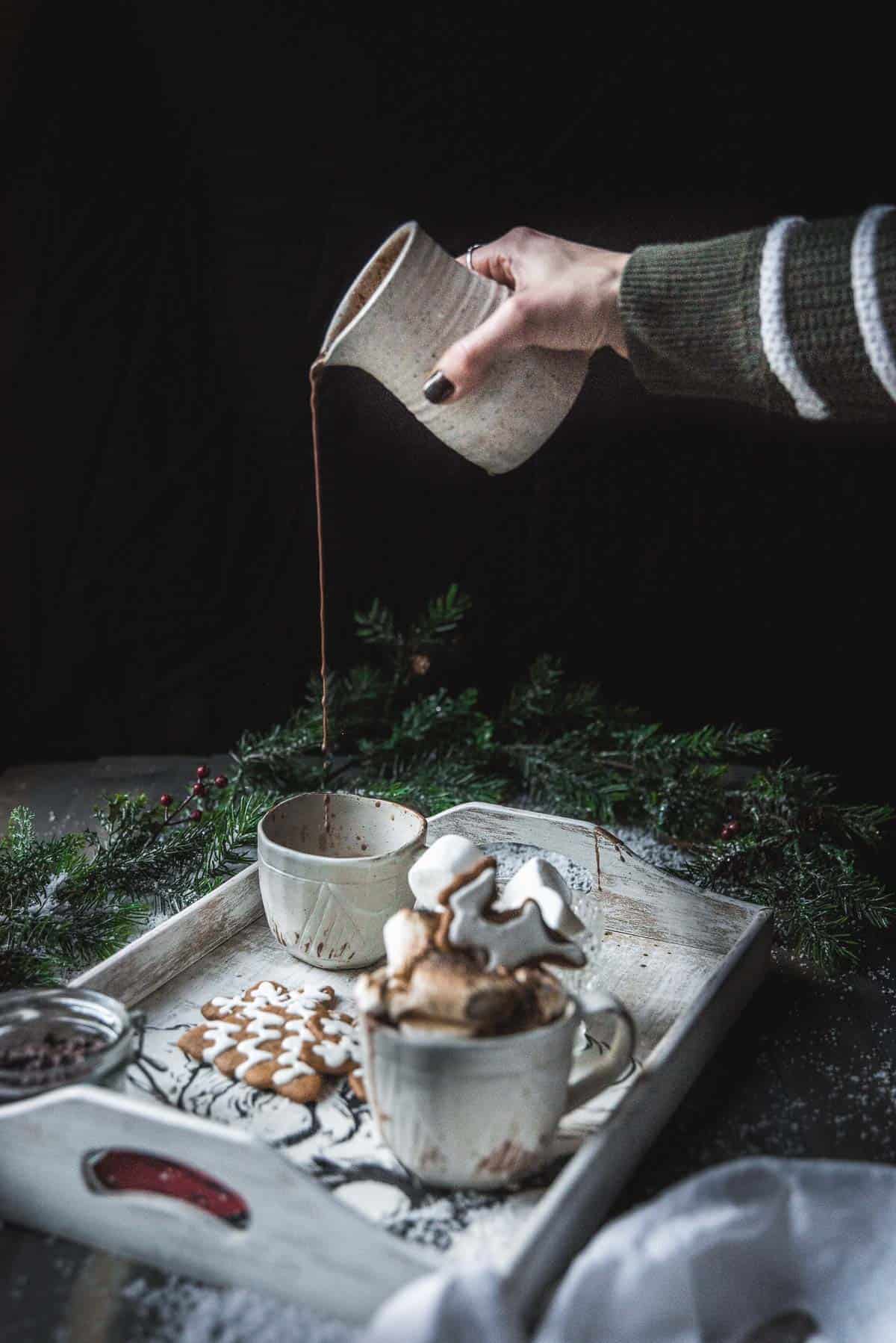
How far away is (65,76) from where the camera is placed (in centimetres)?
133

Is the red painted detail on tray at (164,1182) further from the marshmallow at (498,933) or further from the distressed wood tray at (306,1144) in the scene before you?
the marshmallow at (498,933)

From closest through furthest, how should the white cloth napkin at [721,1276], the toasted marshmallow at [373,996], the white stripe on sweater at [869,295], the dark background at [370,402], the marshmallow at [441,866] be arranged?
1. the white cloth napkin at [721,1276]
2. the toasted marshmallow at [373,996]
3. the marshmallow at [441,866]
4. the white stripe on sweater at [869,295]
5. the dark background at [370,402]

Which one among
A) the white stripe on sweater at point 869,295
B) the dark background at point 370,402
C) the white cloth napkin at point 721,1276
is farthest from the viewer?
the dark background at point 370,402

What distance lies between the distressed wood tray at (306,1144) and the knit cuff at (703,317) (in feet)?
1.37

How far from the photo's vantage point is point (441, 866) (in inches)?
30.3

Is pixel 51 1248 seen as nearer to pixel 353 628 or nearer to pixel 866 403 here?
pixel 866 403

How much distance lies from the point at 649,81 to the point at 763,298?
49 centimetres

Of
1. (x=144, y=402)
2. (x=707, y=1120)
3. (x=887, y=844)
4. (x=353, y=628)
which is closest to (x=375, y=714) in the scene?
(x=353, y=628)

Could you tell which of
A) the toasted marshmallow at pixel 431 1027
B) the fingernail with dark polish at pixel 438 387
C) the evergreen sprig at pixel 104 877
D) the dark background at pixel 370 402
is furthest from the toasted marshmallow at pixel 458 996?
the dark background at pixel 370 402

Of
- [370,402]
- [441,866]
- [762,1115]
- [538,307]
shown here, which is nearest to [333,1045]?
[441,866]

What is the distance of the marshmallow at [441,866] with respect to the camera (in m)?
0.77

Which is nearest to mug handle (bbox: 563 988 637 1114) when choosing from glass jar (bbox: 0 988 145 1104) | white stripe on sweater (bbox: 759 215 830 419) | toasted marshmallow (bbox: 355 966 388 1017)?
toasted marshmallow (bbox: 355 966 388 1017)

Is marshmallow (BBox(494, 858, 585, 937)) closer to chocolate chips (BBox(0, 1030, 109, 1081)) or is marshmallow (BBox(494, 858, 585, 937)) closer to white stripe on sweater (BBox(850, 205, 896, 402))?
chocolate chips (BBox(0, 1030, 109, 1081))

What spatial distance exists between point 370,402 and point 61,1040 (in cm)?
92
